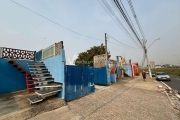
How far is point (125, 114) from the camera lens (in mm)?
4023

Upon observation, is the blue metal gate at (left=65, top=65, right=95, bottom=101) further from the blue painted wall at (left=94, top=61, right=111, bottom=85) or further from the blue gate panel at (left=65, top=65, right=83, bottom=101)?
the blue painted wall at (left=94, top=61, right=111, bottom=85)

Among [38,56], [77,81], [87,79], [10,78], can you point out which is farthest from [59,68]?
[38,56]

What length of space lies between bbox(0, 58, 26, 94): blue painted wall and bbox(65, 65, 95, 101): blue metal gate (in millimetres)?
4181

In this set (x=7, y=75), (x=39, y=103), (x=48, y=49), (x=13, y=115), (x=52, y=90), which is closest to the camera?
(x=13, y=115)

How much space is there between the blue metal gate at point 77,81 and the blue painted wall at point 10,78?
13.7ft

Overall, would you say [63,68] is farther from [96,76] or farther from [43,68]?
[96,76]

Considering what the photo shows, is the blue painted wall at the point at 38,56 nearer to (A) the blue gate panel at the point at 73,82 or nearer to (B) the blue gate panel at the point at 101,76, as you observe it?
(A) the blue gate panel at the point at 73,82

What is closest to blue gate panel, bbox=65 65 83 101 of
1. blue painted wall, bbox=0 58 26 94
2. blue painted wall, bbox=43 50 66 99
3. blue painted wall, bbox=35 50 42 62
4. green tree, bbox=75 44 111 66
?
blue painted wall, bbox=43 50 66 99

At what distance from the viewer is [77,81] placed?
6129 mm

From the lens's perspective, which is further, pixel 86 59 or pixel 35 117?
pixel 86 59

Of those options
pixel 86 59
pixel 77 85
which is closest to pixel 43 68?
pixel 77 85

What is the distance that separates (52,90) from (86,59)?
25.5m

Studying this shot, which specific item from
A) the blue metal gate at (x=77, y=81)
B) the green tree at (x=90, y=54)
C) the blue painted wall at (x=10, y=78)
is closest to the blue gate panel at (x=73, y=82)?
the blue metal gate at (x=77, y=81)

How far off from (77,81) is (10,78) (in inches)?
187
